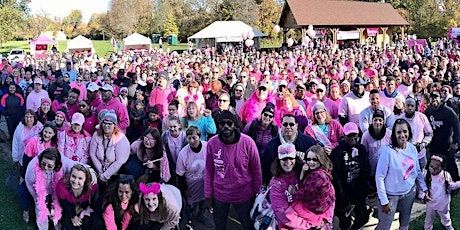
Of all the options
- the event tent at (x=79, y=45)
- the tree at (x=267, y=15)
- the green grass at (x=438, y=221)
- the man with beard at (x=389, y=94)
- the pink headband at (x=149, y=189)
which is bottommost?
the green grass at (x=438, y=221)

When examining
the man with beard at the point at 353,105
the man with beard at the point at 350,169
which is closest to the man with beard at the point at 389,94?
the man with beard at the point at 353,105

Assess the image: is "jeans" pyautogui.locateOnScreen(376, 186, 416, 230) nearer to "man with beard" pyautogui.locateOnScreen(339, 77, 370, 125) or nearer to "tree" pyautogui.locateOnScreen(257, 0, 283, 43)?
"man with beard" pyautogui.locateOnScreen(339, 77, 370, 125)

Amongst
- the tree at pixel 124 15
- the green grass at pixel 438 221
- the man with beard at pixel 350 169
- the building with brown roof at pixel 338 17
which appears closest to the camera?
the man with beard at pixel 350 169

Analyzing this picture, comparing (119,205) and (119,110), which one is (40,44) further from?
(119,205)

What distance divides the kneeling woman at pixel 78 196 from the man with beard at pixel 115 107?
228cm

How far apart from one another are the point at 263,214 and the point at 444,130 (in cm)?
356

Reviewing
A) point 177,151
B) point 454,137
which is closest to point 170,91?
point 177,151

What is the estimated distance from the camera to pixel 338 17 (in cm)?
4053

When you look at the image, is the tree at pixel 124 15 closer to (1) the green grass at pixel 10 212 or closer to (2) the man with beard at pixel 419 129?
(1) the green grass at pixel 10 212

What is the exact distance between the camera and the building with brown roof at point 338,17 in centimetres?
3812

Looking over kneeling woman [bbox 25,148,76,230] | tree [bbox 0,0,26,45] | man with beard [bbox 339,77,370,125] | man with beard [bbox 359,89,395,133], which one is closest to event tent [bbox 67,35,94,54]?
tree [bbox 0,0,26,45]

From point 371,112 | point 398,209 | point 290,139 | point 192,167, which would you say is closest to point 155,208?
point 192,167

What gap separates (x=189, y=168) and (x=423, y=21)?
57.0 meters

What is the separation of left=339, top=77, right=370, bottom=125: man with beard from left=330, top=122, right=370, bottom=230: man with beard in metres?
1.97
